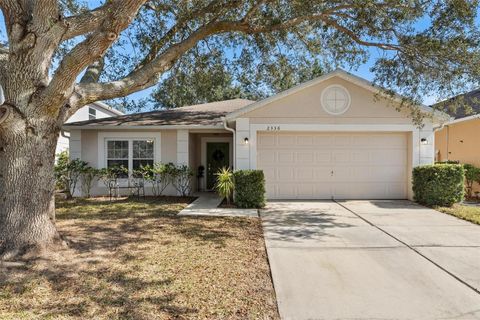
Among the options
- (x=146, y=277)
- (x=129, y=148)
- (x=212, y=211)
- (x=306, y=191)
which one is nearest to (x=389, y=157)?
(x=306, y=191)

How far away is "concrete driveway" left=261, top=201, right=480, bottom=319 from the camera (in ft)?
11.2

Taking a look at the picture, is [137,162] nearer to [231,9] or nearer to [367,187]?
[231,9]

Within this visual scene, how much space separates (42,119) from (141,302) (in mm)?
3271

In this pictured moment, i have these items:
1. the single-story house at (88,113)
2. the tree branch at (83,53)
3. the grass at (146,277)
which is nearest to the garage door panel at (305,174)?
the grass at (146,277)

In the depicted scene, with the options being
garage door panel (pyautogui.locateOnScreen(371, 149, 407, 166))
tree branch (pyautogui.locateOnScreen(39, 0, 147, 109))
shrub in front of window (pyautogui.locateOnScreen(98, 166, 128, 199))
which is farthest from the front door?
tree branch (pyautogui.locateOnScreen(39, 0, 147, 109))

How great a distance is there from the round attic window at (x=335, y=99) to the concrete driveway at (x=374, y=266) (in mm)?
3756

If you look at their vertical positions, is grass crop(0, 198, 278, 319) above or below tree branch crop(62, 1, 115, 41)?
below

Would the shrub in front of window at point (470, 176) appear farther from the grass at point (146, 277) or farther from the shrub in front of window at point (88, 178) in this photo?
the shrub in front of window at point (88, 178)

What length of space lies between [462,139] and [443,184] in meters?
5.79

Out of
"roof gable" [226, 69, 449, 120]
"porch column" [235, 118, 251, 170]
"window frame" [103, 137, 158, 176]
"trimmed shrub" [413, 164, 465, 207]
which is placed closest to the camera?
"trimmed shrub" [413, 164, 465, 207]

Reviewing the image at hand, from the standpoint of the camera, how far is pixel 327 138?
10.7 m

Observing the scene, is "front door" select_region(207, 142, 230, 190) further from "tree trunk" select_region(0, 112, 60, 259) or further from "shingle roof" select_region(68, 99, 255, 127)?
"tree trunk" select_region(0, 112, 60, 259)

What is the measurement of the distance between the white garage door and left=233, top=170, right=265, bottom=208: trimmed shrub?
1.38m

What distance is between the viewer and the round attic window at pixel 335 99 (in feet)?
33.7
